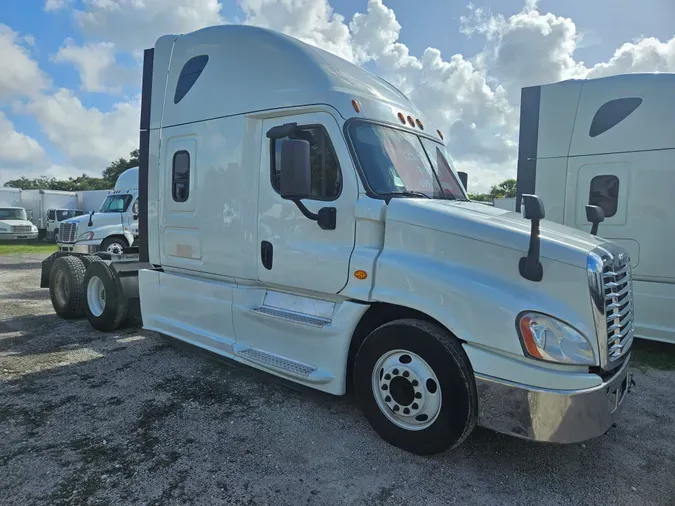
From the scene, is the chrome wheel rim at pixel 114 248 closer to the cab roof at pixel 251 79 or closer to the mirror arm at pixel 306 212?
the cab roof at pixel 251 79

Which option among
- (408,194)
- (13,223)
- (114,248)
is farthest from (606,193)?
(13,223)

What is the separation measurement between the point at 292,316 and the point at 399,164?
5.44 feet

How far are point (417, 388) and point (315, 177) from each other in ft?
6.20

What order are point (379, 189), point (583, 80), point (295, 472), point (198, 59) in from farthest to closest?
point (583, 80) → point (198, 59) → point (379, 189) → point (295, 472)

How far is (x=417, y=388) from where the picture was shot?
3.41m

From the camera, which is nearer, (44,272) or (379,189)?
(379,189)

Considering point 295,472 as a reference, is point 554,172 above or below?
above

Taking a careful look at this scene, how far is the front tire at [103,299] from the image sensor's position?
6609mm

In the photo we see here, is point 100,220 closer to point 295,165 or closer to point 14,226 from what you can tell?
point 295,165

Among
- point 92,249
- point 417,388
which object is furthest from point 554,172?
point 92,249

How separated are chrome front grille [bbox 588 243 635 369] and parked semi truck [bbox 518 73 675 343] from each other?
3.09 metres

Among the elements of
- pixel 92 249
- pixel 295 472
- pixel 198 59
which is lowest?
pixel 295 472

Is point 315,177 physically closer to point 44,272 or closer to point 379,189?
point 379,189

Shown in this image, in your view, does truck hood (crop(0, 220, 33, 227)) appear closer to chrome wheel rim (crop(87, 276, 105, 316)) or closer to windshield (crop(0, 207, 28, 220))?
windshield (crop(0, 207, 28, 220))
